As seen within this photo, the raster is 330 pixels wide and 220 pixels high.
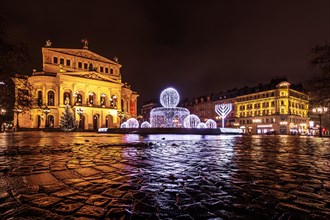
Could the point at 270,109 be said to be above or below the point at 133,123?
above

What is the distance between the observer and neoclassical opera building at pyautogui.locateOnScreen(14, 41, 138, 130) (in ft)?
167

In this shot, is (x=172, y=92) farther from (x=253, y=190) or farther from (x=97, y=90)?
(x=97, y=90)

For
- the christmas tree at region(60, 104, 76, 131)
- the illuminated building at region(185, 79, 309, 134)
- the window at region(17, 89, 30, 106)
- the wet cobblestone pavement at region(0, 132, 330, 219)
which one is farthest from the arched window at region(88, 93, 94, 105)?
the wet cobblestone pavement at region(0, 132, 330, 219)

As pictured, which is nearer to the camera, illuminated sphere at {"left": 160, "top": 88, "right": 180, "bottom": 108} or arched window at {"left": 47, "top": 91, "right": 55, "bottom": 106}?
illuminated sphere at {"left": 160, "top": 88, "right": 180, "bottom": 108}

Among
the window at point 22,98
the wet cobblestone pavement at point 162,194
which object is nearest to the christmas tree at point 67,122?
the window at point 22,98

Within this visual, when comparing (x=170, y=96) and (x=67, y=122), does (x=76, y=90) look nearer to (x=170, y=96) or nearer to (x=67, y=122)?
(x=67, y=122)

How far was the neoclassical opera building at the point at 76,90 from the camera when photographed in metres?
50.8

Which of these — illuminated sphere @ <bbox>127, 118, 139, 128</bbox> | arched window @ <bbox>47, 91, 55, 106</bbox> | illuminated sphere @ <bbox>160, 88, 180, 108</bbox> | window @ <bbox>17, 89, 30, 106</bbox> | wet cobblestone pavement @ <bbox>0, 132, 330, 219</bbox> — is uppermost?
arched window @ <bbox>47, 91, 55, 106</bbox>

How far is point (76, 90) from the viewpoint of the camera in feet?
175

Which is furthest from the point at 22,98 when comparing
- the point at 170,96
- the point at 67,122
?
the point at 67,122

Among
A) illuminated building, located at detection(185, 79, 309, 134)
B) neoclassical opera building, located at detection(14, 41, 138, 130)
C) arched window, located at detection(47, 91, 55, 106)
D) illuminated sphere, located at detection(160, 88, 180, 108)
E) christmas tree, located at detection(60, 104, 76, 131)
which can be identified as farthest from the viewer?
illuminated building, located at detection(185, 79, 309, 134)

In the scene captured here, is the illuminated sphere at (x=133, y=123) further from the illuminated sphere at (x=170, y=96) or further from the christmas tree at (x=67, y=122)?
the illuminated sphere at (x=170, y=96)

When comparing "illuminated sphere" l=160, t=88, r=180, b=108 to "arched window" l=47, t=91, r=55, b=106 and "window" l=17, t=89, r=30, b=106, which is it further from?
"arched window" l=47, t=91, r=55, b=106

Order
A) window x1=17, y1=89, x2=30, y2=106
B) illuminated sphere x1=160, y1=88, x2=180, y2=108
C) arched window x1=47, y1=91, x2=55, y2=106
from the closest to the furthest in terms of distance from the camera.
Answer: window x1=17, y1=89, x2=30, y2=106 < illuminated sphere x1=160, y1=88, x2=180, y2=108 < arched window x1=47, y1=91, x2=55, y2=106
